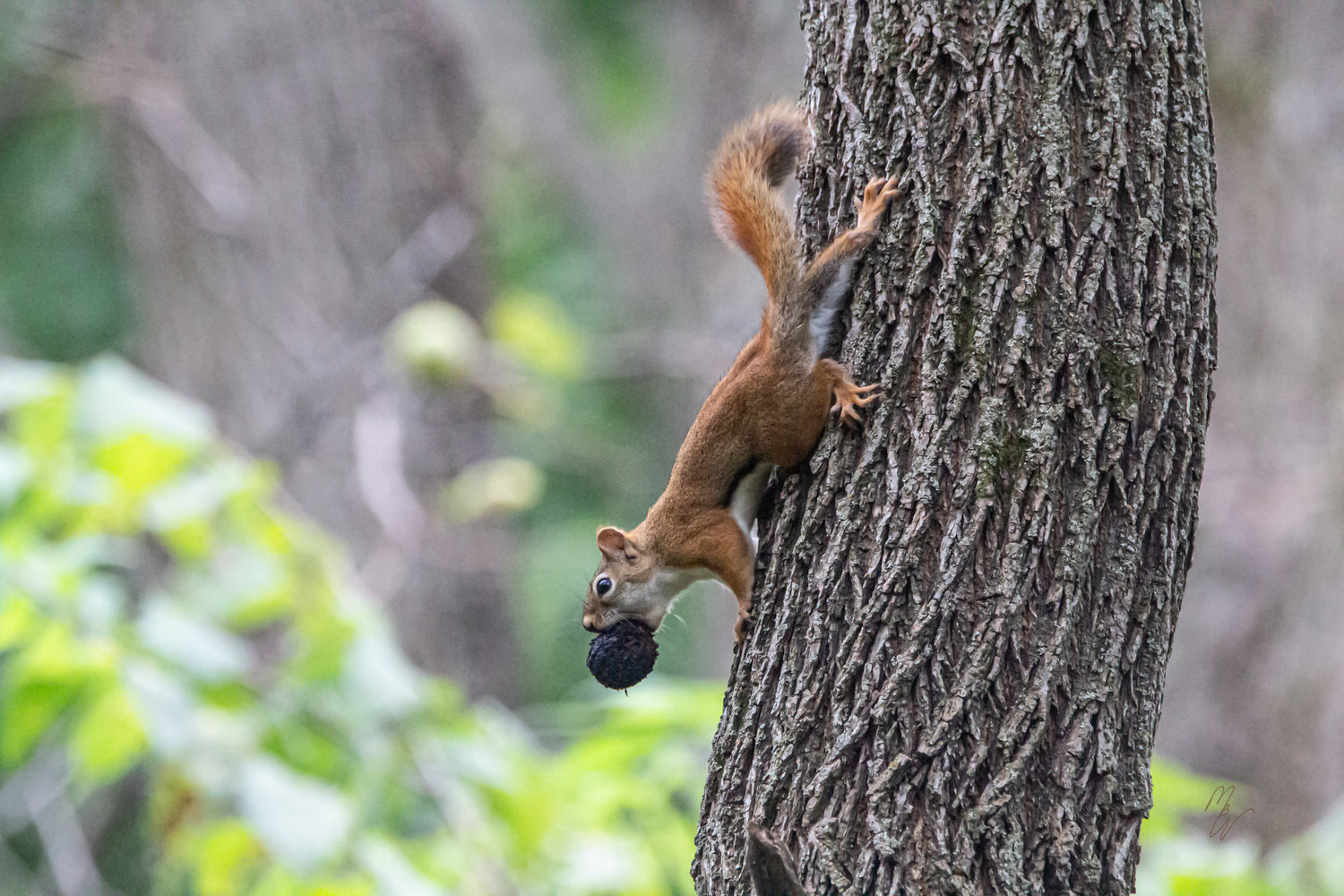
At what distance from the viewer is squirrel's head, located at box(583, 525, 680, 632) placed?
8.82 ft

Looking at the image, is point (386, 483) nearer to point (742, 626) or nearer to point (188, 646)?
point (188, 646)

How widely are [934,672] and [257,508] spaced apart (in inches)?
72.2

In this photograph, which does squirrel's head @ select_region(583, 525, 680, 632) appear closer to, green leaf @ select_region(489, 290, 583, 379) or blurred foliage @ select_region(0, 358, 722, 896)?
blurred foliage @ select_region(0, 358, 722, 896)

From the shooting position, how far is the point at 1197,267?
1720 millimetres

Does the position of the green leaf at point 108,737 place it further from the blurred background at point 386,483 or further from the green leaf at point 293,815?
the green leaf at point 293,815

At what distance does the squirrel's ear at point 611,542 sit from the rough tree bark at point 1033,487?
1010 millimetres

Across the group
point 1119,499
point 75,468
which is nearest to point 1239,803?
point 1119,499

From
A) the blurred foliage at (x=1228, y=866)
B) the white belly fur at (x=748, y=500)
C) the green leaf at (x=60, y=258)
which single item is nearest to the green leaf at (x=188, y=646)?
the white belly fur at (x=748, y=500)

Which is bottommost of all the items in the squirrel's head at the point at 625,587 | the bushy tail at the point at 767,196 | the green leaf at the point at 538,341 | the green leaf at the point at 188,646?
the green leaf at the point at 188,646

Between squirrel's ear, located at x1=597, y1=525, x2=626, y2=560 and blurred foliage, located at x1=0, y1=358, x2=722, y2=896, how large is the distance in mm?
334

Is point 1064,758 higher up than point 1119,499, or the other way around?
point 1119,499

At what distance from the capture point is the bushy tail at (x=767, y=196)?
2105 mm

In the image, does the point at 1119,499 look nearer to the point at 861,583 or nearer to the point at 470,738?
the point at 861,583
